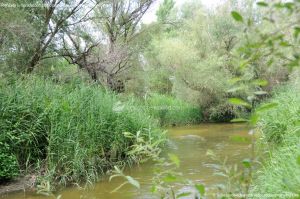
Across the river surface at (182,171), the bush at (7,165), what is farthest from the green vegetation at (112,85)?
the river surface at (182,171)

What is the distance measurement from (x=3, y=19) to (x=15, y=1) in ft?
3.47

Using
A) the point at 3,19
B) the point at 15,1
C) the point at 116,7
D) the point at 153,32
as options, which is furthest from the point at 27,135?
the point at 153,32

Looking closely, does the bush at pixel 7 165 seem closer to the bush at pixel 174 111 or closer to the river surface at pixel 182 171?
the river surface at pixel 182 171

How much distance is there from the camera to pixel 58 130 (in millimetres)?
6449

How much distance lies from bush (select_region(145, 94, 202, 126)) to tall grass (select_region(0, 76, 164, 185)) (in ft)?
33.3

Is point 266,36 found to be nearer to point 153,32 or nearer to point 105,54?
point 105,54

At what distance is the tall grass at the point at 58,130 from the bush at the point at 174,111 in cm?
1016

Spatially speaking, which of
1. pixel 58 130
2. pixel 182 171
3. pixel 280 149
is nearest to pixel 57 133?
pixel 58 130

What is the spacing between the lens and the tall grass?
6191 millimetres

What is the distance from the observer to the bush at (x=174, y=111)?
18172 mm

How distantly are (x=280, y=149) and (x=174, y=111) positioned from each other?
14169 mm

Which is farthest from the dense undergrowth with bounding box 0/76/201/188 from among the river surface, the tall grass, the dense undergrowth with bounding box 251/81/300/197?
the dense undergrowth with bounding box 251/81/300/197

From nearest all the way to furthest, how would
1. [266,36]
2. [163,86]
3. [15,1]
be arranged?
1. [266,36]
2. [15,1]
3. [163,86]

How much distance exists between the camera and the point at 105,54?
13578 mm
